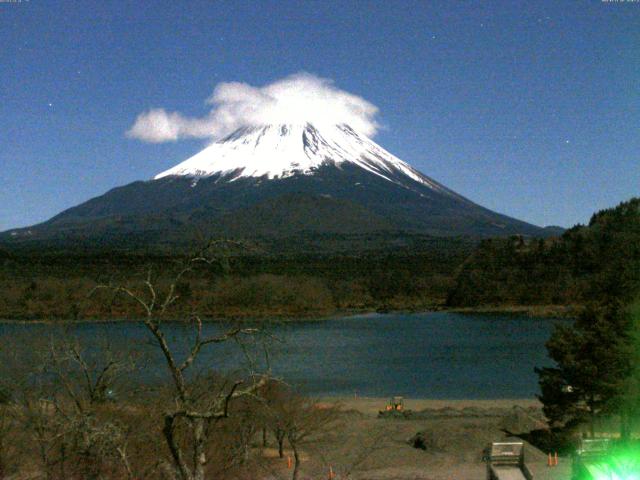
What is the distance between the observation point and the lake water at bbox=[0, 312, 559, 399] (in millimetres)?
30939

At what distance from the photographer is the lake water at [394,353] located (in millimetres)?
30939

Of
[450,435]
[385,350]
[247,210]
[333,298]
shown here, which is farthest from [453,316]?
[247,210]

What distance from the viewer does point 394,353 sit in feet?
145

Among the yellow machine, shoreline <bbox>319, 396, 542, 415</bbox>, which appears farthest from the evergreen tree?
shoreline <bbox>319, 396, 542, 415</bbox>

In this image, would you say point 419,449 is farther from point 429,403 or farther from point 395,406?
point 429,403

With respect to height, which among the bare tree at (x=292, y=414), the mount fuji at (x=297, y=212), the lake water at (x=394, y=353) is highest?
the mount fuji at (x=297, y=212)

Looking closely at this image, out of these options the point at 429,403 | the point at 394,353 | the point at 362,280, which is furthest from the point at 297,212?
the point at 429,403

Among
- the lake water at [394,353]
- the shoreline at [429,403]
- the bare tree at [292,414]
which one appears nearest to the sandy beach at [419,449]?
the shoreline at [429,403]

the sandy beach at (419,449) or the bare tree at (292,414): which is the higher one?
the bare tree at (292,414)

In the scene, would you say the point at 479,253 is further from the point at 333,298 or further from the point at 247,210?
the point at 247,210

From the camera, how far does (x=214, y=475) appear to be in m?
12.0

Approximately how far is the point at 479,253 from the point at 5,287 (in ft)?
155

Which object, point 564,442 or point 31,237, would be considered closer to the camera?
point 564,442

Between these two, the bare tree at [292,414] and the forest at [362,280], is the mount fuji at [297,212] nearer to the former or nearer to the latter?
the forest at [362,280]
